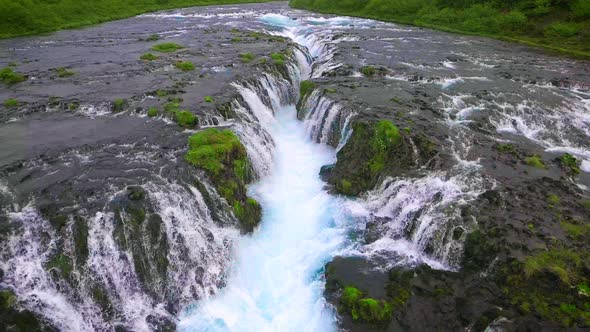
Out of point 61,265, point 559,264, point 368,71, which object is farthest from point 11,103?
point 559,264

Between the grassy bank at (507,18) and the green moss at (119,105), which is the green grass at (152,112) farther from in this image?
the grassy bank at (507,18)

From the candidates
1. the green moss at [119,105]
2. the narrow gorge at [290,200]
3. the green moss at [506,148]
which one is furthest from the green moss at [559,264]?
the green moss at [119,105]

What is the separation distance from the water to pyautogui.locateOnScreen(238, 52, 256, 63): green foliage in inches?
463

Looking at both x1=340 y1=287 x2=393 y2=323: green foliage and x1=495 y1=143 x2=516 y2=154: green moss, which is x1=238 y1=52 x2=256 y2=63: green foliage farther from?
x1=340 y1=287 x2=393 y2=323: green foliage

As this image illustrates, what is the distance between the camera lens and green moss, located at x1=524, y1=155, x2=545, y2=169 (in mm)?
17297

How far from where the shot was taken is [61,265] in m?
11.7

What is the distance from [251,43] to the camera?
35812mm

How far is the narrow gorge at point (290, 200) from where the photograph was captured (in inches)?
470

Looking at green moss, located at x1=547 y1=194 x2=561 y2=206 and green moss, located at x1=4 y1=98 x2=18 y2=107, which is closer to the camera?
green moss, located at x1=547 y1=194 x2=561 y2=206

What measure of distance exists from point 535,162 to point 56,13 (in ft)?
177

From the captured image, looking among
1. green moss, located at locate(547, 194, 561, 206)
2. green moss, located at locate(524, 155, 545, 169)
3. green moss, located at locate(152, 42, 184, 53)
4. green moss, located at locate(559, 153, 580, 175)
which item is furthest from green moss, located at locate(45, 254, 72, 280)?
green moss, located at locate(152, 42, 184, 53)

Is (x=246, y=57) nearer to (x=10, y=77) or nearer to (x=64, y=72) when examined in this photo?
(x=64, y=72)

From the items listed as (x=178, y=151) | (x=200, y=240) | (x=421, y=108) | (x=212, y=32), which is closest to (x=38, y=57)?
(x=212, y=32)

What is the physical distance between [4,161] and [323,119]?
15473 millimetres
